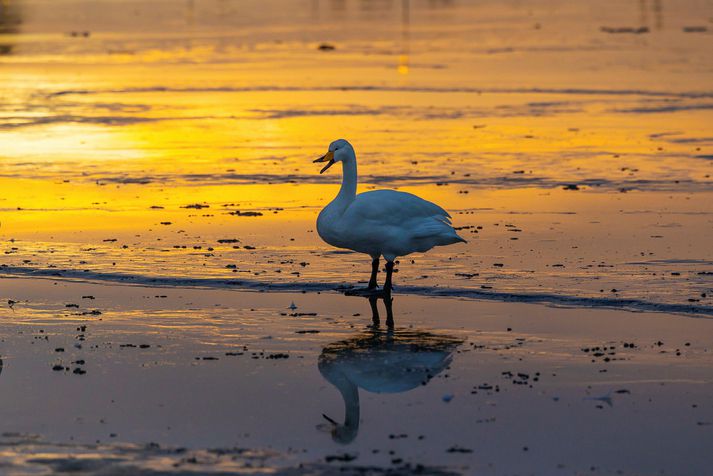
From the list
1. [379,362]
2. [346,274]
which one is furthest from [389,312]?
[379,362]

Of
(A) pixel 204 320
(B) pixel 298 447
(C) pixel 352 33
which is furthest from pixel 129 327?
(C) pixel 352 33

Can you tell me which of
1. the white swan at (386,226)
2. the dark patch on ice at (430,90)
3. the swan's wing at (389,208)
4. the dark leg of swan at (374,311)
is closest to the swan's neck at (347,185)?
the white swan at (386,226)

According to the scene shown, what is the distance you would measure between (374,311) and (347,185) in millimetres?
1696

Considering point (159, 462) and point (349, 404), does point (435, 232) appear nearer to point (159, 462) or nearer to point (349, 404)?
point (349, 404)

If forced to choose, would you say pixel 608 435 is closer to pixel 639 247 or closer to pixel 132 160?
pixel 639 247

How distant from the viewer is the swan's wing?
44.5 ft

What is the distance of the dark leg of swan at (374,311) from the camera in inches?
494

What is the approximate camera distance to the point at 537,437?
908cm

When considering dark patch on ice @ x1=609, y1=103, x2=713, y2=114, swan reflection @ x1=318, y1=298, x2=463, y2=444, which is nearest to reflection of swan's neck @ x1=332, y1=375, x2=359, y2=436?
swan reflection @ x1=318, y1=298, x2=463, y2=444

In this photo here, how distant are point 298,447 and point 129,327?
3.73 metres

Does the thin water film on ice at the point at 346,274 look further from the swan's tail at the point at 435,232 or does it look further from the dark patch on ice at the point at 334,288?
the swan's tail at the point at 435,232

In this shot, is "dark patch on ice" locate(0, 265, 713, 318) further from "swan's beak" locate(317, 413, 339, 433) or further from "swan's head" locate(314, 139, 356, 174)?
"swan's beak" locate(317, 413, 339, 433)

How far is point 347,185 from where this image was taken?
46.7 ft

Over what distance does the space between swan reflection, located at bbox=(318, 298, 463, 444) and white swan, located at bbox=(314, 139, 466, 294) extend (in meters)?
1.28
